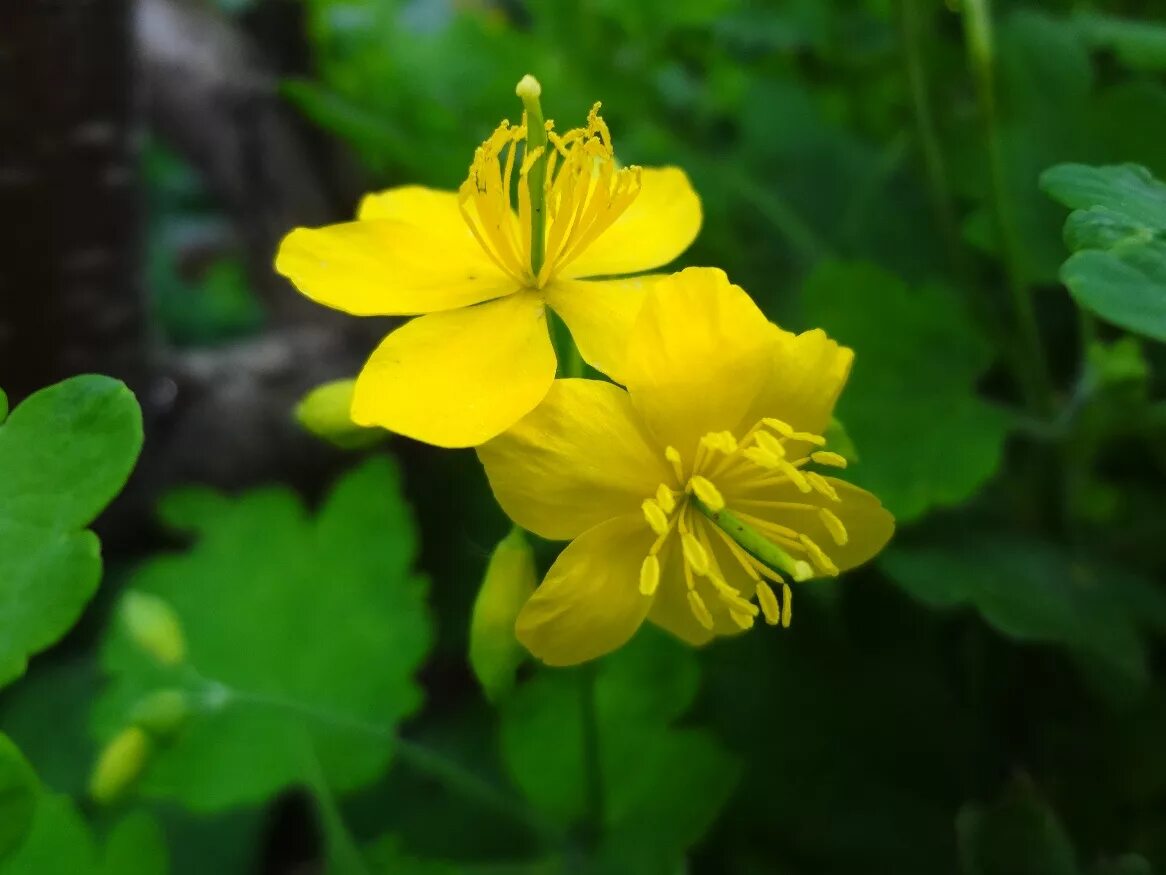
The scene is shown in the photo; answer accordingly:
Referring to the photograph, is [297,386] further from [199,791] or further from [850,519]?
[850,519]

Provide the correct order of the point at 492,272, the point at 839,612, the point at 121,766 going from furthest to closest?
1. the point at 839,612
2. the point at 121,766
3. the point at 492,272

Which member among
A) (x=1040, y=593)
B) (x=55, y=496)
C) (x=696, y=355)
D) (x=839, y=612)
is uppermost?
(x=696, y=355)

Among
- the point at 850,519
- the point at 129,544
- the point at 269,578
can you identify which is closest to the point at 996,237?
the point at 850,519

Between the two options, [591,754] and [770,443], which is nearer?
[770,443]

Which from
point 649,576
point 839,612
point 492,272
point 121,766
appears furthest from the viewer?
point 839,612

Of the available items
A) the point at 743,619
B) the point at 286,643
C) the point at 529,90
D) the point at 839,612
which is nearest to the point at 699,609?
the point at 743,619

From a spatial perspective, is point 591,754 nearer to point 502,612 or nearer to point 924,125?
point 502,612
